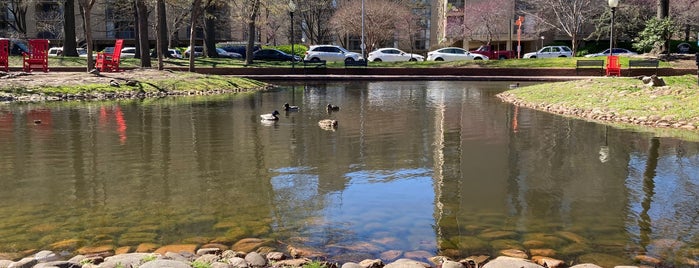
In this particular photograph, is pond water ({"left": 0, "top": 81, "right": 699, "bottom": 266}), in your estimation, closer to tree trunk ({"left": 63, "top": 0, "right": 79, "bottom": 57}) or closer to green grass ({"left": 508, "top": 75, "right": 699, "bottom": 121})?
green grass ({"left": 508, "top": 75, "right": 699, "bottom": 121})

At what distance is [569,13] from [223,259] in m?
47.2

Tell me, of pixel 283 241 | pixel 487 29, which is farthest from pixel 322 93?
pixel 487 29

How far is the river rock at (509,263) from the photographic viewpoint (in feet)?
14.6

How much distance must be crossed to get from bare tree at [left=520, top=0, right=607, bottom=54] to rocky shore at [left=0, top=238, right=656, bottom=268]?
4278cm

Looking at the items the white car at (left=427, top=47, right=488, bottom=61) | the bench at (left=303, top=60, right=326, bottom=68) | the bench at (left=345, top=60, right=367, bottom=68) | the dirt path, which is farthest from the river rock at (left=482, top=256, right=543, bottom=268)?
the white car at (left=427, top=47, right=488, bottom=61)

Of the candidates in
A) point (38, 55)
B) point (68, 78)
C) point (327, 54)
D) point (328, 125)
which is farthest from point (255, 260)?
point (327, 54)

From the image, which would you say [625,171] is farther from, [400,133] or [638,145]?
[400,133]

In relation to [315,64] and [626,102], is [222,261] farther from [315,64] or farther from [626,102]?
[315,64]

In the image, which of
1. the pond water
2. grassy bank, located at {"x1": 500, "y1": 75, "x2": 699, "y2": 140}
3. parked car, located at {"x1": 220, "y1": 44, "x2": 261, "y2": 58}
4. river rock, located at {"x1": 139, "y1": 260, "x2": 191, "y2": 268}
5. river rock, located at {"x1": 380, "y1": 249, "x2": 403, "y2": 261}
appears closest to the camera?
river rock, located at {"x1": 139, "y1": 260, "x2": 191, "y2": 268}

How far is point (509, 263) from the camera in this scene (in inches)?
178

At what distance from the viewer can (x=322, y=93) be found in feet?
72.2

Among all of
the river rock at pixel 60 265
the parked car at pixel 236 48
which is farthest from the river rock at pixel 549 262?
the parked car at pixel 236 48

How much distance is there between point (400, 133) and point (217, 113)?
537 cm

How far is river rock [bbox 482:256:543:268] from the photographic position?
4453 mm
